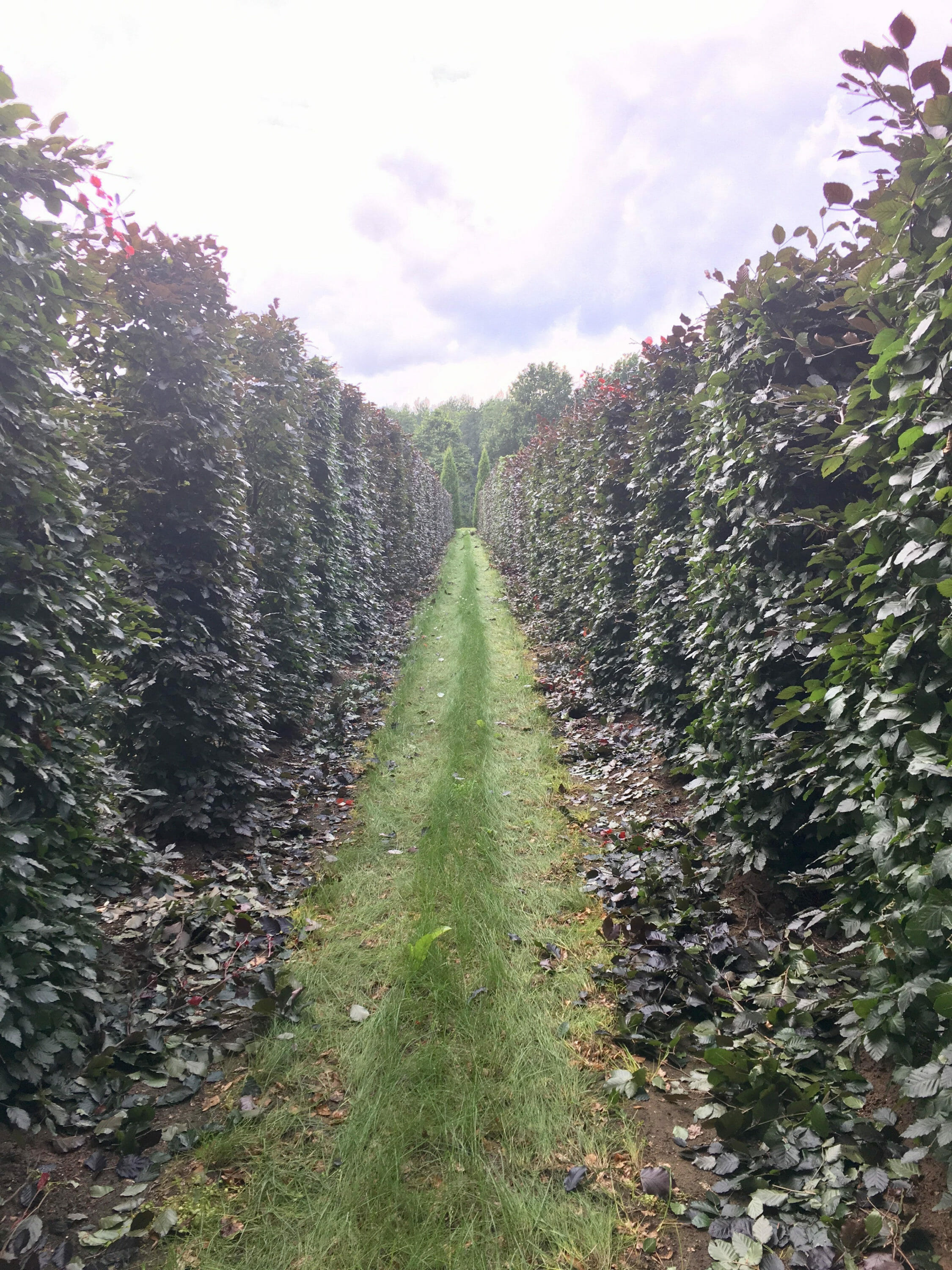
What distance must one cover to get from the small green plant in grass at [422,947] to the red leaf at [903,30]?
398 cm

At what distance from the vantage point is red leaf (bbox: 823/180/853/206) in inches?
97.8

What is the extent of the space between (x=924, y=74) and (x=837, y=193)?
1.42 ft

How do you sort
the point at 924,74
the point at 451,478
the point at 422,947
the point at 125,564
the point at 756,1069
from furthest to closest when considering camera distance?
the point at 451,478 → the point at 125,564 → the point at 422,947 → the point at 756,1069 → the point at 924,74

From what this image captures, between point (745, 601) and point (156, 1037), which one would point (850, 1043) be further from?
point (156, 1037)

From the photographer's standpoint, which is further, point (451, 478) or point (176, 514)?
point (451, 478)

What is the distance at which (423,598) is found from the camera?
15.2 m

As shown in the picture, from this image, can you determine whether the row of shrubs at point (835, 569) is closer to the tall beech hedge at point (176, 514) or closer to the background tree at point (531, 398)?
the tall beech hedge at point (176, 514)

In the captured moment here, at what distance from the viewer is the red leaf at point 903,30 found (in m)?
2.10

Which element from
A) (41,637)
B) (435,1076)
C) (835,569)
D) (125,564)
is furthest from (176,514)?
(835,569)

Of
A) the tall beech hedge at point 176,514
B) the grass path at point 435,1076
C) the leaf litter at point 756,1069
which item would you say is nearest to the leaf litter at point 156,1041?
the grass path at point 435,1076

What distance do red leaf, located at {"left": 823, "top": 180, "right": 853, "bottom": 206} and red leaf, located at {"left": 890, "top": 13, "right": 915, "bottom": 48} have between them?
0.42m

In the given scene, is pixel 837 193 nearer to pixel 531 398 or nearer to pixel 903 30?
pixel 903 30

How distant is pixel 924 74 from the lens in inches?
82.6

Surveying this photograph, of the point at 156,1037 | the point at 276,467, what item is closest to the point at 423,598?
the point at 276,467
